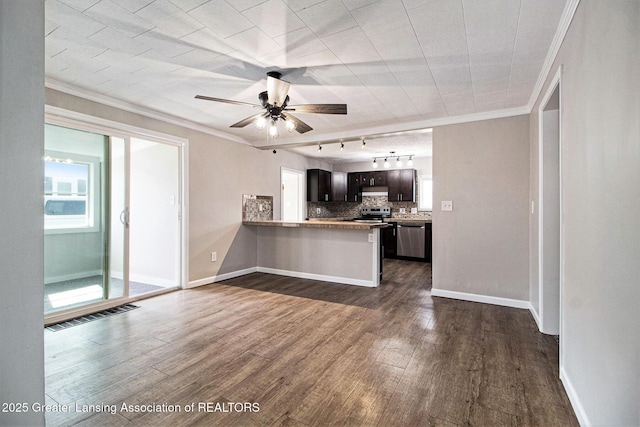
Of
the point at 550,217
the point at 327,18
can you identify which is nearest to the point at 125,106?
the point at 327,18

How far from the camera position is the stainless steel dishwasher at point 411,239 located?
6.43 m

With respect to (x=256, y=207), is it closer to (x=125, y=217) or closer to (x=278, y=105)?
(x=125, y=217)

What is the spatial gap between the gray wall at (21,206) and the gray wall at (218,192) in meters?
2.86

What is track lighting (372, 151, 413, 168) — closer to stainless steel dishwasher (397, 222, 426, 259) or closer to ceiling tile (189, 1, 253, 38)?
stainless steel dishwasher (397, 222, 426, 259)

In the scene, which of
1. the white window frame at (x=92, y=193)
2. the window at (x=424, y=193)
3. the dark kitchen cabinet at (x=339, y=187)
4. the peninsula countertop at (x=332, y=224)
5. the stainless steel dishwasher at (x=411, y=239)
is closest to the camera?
the white window frame at (x=92, y=193)

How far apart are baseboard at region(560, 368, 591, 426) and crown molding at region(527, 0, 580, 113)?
215 cm

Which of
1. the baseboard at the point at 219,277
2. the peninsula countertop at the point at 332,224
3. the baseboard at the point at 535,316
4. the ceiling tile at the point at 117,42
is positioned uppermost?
the ceiling tile at the point at 117,42

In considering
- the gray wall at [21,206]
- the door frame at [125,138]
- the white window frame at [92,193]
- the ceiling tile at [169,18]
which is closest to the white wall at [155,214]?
the door frame at [125,138]

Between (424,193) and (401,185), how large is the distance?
2.07ft

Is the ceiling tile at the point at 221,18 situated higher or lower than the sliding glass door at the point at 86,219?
higher

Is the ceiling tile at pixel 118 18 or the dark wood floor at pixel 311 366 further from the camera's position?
the ceiling tile at pixel 118 18

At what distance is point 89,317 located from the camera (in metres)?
3.09

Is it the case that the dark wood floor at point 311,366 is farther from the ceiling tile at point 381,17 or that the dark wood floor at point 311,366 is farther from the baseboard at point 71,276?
the ceiling tile at point 381,17

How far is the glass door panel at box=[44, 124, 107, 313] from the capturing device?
305cm
